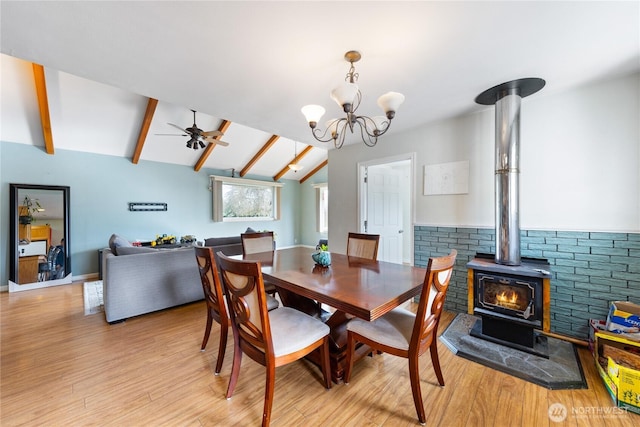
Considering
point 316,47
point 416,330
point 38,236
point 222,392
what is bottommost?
point 222,392

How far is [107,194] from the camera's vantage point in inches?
191

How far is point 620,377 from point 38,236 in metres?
6.95

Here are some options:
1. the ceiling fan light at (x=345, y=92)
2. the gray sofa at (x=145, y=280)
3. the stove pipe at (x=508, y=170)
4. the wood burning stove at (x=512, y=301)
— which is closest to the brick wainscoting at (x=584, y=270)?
the wood burning stove at (x=512, y=301)

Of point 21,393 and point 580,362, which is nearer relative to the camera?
point 21,393

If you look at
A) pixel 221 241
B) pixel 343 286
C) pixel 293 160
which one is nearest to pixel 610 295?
pixel 343 286

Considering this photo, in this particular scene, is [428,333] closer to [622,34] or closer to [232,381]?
[232,381]

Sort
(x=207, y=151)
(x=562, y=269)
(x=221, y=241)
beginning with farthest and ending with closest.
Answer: (x=207, y=151)
(x=221, y=241)
(x=562, y=269)

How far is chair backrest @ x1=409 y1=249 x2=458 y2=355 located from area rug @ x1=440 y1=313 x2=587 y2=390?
83cm

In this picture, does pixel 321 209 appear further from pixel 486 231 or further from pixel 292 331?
pixel 292 331

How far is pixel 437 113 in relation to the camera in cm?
286

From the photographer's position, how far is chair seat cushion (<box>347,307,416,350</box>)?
1.50 metres

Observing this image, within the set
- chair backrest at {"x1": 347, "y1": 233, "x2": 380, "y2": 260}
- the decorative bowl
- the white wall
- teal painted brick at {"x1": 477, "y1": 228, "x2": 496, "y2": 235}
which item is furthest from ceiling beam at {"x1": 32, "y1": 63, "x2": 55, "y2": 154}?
teal painted brick at {"x1": 477, "y1": 228, "x2": 496, "y2": 235}

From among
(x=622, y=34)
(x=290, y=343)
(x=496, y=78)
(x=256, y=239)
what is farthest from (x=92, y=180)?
(x=622, y=34)

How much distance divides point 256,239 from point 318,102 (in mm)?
1761
